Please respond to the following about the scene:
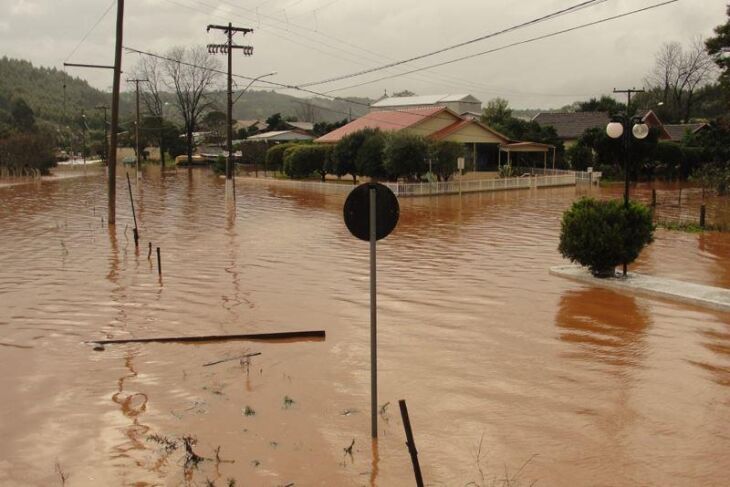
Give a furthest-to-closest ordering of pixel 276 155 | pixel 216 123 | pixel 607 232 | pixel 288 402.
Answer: pixel 216 123 → pixel 276 155 → pixel 607 232 → pixel 288 402

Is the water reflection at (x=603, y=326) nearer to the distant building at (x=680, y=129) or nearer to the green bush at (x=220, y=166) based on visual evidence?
the green bush at (x=220, y=166)

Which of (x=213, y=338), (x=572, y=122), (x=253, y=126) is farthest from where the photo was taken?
(x=253, y=126)

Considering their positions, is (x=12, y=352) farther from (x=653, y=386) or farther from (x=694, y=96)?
(x=694, y=96)

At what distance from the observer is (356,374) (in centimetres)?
902

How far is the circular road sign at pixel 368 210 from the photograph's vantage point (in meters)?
6.53

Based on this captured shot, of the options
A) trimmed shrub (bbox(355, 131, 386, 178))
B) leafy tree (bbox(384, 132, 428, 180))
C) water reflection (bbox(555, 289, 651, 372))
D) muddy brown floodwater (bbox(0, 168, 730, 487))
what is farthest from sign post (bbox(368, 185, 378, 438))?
trimmed shrub (bbox(355, 131, 386, 178))

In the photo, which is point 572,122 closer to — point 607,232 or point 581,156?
point 581,156

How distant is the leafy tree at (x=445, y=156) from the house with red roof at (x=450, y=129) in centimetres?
607

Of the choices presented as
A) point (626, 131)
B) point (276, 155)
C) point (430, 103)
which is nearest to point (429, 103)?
point (430, 103)

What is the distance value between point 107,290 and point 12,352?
174 inches

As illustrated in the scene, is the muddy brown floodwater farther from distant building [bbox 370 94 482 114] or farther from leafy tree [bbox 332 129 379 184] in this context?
distant building [bbox 370 94 482 114]

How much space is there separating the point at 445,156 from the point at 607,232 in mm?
27271

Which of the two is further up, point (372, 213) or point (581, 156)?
point (581, 156)

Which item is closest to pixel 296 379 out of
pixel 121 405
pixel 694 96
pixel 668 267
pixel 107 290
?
pixel 121 405
